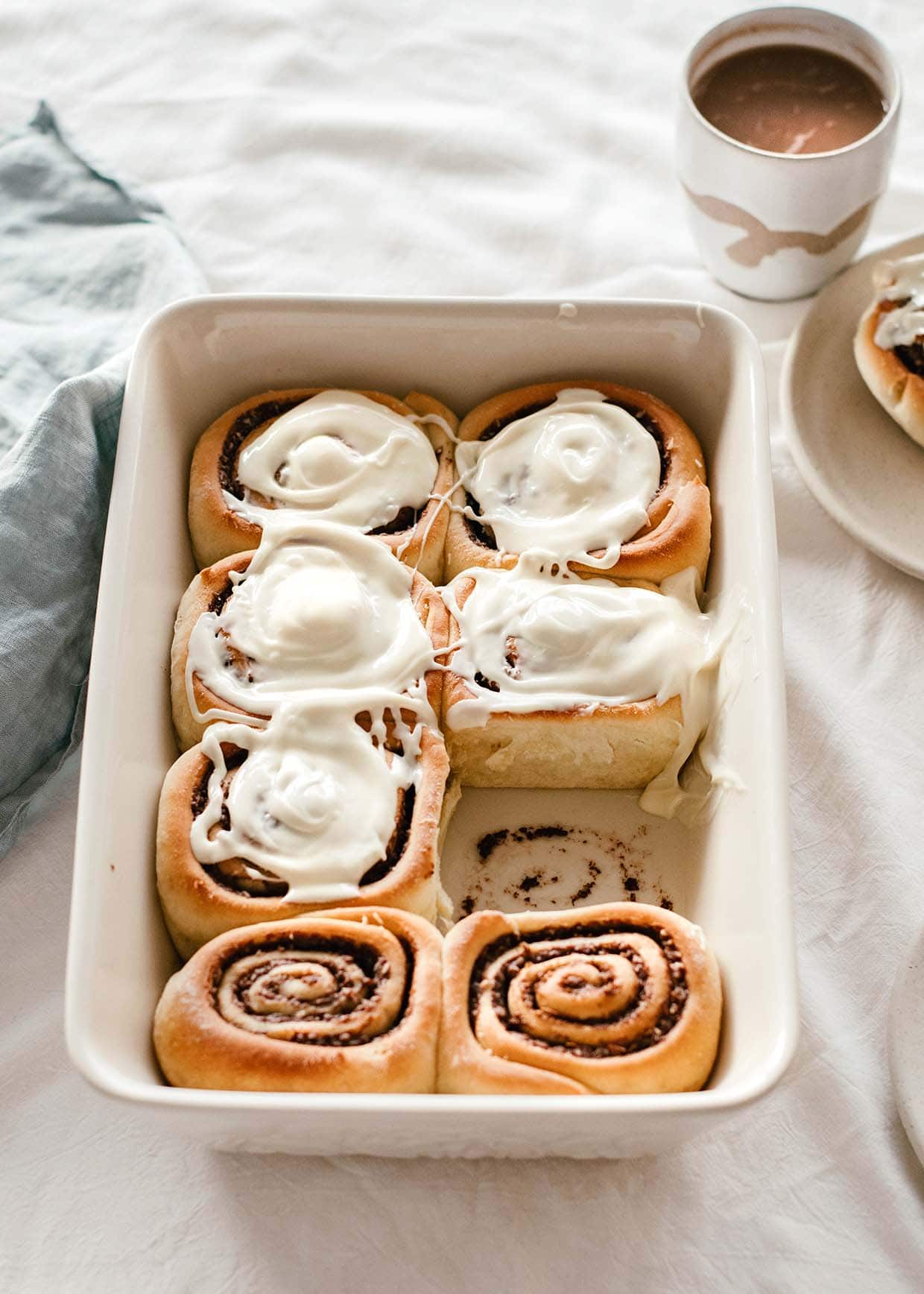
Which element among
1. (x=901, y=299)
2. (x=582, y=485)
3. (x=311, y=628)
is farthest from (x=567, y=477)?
(x=901, y=299)

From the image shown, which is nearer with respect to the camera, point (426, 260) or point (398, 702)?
point (398, 702)

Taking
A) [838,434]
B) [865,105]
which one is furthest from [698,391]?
[865,105]

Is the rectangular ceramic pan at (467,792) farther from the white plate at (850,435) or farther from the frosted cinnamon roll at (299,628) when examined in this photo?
the white plate at (850,435)

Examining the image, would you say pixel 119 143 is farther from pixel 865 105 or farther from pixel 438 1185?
pixel 438 1185

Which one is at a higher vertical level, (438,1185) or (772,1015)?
(772,1015)

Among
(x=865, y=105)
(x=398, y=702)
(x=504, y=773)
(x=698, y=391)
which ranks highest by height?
(x=865, y=105)

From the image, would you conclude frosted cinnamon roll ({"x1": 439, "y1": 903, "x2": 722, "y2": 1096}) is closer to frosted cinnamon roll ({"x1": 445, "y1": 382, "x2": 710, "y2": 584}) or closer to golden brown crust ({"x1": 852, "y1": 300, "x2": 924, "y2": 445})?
frosted cinnamon roll ({"x1": 445, "y1": 382, "x2": 710, "y2": 584})
